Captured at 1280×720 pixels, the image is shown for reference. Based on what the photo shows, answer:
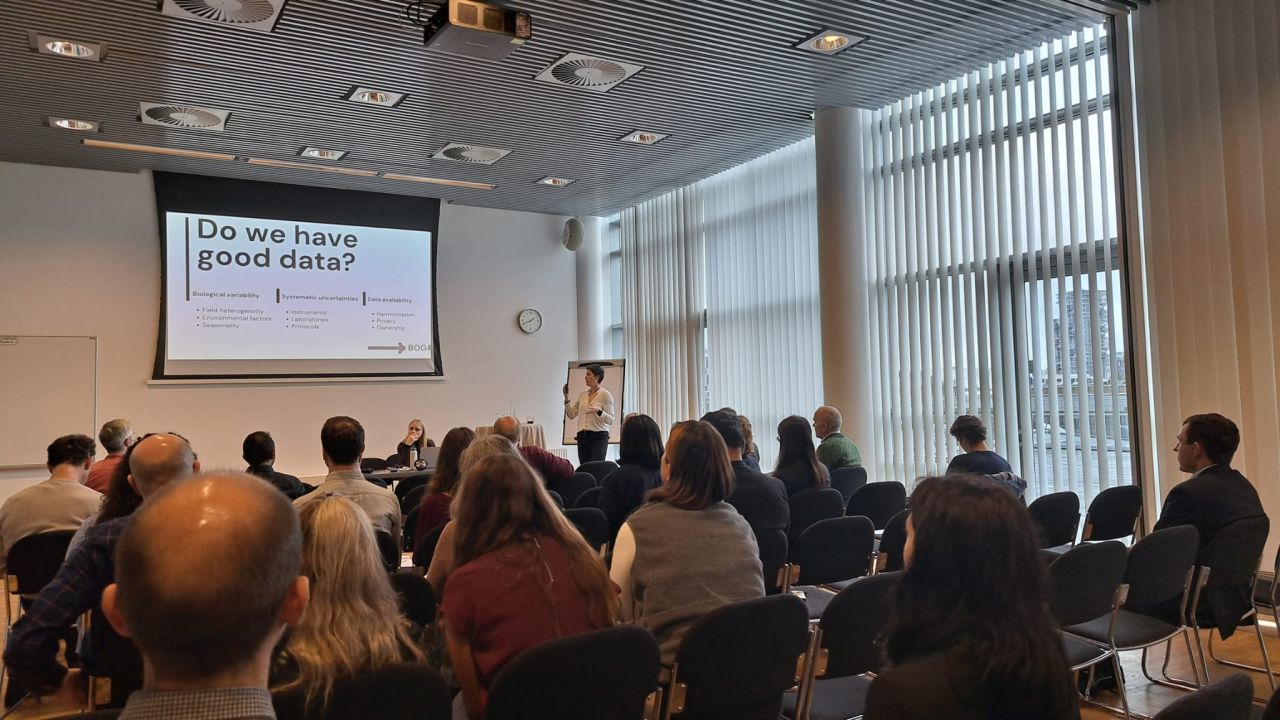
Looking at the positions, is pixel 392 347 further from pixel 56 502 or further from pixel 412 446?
pixel 56 502

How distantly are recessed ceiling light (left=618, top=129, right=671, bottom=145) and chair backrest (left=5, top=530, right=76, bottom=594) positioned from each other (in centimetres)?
565

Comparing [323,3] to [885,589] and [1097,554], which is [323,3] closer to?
[885,589]

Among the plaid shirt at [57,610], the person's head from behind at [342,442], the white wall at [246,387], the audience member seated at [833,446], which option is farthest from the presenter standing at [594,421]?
the plaid shirt at [57,610]

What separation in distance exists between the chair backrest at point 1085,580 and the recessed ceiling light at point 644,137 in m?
5.92

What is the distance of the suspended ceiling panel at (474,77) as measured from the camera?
217 inches

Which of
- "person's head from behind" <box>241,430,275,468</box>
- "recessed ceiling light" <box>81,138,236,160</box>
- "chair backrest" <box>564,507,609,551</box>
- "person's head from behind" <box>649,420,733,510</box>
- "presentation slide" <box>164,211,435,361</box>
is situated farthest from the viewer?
"presentation slide" <box>164,211,435,361</box>

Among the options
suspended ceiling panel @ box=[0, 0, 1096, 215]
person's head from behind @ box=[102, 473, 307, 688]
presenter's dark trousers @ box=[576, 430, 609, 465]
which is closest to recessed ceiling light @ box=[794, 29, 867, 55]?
suspended ceiling panel @ box=[0, 0, 1096, 215]

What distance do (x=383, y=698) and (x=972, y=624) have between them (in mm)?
1126

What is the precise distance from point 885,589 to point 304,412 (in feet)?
→ 27.8

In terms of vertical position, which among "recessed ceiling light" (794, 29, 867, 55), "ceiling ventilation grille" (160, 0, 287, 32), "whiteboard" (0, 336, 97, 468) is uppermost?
"recessed ceiling light" (794, 29, 867, 55)

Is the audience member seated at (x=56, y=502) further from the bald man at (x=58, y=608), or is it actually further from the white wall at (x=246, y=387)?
the white wall at (x=246, y=387)

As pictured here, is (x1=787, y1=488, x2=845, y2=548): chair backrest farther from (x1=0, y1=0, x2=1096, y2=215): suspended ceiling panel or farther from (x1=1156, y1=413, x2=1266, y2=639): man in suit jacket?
(x1=0, y1=0, x2=1096, y2=215): suspended ceiling panel

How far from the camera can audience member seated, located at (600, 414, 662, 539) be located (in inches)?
168

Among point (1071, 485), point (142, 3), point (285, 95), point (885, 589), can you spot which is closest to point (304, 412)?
point (285, 95)
